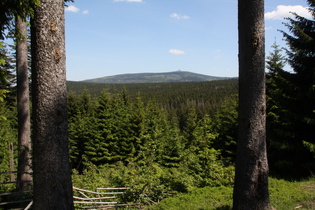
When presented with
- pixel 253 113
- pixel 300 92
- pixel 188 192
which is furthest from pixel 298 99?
pixel 253 113

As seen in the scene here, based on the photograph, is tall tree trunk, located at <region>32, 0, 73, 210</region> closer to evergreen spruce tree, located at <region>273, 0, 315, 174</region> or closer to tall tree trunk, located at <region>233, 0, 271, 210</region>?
tall tree trunk, located at <region>233, 0, 271, 210</region>

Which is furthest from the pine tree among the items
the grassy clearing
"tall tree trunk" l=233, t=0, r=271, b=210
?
"tall tree trunk" l=233, t=0, r=271, b=210

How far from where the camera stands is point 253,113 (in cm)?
457

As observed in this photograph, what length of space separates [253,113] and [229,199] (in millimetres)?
3055

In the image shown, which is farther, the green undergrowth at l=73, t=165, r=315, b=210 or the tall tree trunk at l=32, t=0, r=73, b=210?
the green undergrowth at l=73, t=165, r=315, b=210

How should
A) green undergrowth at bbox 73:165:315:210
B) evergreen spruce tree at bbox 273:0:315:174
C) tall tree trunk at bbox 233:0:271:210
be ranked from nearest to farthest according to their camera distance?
tall tree trunk at bbox 233:0:271:210, green undergrowth at bbox 73:165:315:210, evergreen spruce tree at bbox 273:0:315:174

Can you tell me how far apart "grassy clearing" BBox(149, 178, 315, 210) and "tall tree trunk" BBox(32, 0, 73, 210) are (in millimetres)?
3587

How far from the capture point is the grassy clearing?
558cm

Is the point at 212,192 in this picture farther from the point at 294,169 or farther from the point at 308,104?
the point at 308,104

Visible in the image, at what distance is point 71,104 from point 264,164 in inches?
1138

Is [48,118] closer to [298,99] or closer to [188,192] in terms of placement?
[188,192]

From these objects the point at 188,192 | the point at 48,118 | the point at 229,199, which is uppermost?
the point at 48,118

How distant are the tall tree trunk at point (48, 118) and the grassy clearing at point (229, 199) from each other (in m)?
3.59

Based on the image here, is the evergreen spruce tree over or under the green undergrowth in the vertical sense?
over
